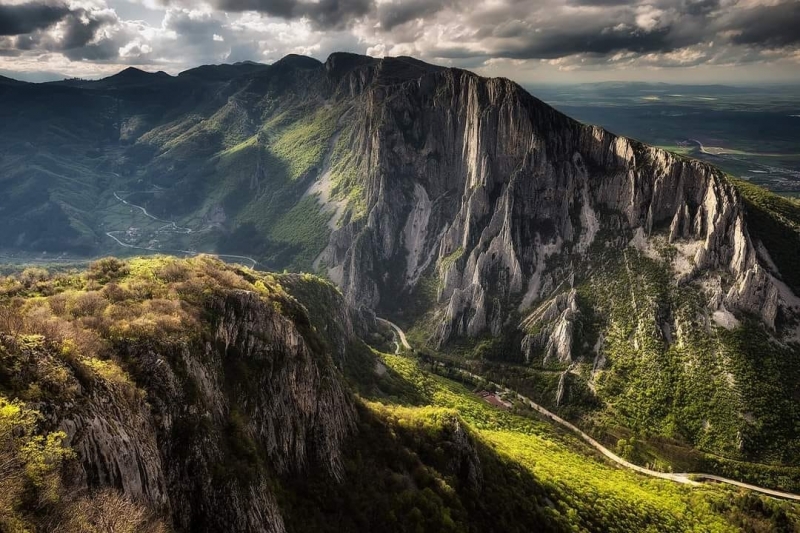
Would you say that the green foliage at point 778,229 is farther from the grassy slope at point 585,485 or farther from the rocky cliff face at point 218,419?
the rocky cliff face at point 218,419

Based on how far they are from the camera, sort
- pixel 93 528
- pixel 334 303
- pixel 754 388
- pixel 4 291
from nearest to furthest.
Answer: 1. pixel 93 528
2. pixel 4 291
3. pixel 754 388
4. pixel 334 303

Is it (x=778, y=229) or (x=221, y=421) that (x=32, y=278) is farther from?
(x=778, y=229)

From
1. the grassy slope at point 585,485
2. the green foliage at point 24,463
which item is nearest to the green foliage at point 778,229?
the grassy slope at point 585,485

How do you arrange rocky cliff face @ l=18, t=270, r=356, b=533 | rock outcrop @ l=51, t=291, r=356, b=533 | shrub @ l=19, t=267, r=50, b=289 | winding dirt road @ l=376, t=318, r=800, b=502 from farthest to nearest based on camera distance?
winding dirt road @ l=376, t=318, r=800, b=502, shrub @ l=19, t=267, r=50, b=289, rock outcrop @ l=51, t=291, r=356, b=533, rocky cliff face @ l=18, t=270, r=356, b=533

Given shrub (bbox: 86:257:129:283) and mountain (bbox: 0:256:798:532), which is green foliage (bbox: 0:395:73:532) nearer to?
mountain (bbox: 0:256:798:532)

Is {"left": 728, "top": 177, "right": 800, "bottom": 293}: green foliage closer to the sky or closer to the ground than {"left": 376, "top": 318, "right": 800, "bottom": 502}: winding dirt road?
closer to the sky

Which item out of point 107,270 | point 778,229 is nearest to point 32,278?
point 107,270

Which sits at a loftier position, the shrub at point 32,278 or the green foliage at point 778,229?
the shrub at point 32,278

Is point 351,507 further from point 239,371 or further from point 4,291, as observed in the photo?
point 4,291

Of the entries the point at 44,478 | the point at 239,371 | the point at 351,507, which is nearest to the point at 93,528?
the point at 44,478

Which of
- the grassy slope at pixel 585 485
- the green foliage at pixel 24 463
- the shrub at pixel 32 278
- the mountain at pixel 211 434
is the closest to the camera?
the green foliage at pixel 24 463

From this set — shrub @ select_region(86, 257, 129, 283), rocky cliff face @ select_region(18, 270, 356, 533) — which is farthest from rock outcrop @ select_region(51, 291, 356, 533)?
shrub @ select_region(86, 257, 129, 283)
